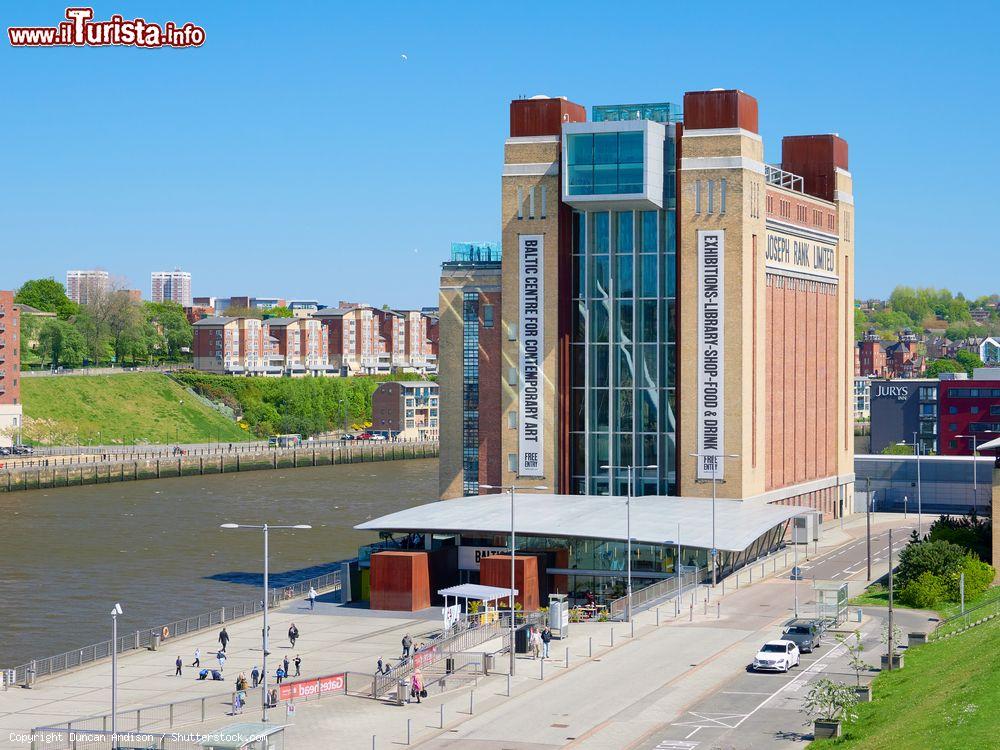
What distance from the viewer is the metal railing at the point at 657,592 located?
84.5 m

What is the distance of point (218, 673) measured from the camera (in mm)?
69812

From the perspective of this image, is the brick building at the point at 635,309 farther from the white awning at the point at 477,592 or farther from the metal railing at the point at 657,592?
the white awning at the point at 477,592

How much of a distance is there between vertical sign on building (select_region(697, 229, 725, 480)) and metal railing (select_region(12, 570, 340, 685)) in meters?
28.7

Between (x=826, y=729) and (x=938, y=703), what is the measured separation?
4.67 m

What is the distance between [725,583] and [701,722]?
38.3m

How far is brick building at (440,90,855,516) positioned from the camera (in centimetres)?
10994

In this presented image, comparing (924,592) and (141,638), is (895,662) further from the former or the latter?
(141,638)

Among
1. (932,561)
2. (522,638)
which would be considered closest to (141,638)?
(522,638)

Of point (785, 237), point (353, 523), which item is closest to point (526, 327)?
point (785, 237)

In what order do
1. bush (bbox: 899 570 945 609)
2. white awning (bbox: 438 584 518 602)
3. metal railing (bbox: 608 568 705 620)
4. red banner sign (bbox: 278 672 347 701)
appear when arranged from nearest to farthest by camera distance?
red banner sign (bbox: 278 672 347 701), white awning (bbox: 438 584 518 602), metal railing (bbox: 608 568 705 620), bush (bbox: 899 570 945 609)

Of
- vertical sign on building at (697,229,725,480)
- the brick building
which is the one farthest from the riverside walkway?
the brick building

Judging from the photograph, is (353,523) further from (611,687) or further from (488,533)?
(611,687)

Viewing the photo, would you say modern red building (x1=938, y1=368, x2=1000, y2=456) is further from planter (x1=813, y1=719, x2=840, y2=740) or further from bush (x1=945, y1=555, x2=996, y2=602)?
planter (x1=813, y1=719, x2=840, y2=740)

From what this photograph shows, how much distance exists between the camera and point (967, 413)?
189125 mm
